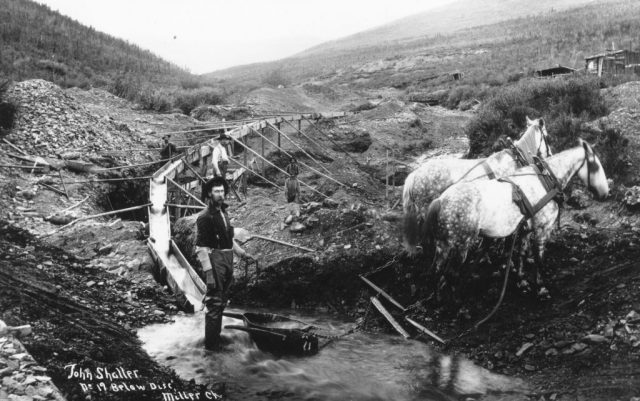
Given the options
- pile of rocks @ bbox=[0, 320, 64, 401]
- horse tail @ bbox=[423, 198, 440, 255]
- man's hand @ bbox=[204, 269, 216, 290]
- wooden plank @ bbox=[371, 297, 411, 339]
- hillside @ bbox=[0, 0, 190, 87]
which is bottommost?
wooden plank @ bbox=[371, 297, 411, 339]

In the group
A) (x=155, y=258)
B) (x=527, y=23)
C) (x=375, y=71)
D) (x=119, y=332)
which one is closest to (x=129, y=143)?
(x=155, y=258)

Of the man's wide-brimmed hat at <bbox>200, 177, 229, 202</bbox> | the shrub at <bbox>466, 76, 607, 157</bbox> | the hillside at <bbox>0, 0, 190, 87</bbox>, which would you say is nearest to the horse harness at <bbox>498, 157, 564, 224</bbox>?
the man's wide-brimmed hat at <bbox>200, 177, 229, 202</bbox>

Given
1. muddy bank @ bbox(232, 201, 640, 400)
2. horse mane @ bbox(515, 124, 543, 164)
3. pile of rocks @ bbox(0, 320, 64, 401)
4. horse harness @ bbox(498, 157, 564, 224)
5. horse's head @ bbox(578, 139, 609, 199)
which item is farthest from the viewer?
horse mane @ bbox(515, 124, 543, 164)

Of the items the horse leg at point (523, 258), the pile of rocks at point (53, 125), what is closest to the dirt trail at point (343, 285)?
the horse leg at point (523, 258)

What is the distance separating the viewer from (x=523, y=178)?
259 inches

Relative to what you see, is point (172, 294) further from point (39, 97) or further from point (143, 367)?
point (39, 97)

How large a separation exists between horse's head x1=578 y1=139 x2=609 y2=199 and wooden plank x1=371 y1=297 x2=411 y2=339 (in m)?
3.51

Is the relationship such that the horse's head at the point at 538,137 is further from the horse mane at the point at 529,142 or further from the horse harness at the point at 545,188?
the horse harness at the point at 545,188

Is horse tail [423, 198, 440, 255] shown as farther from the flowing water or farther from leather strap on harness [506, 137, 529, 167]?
leather strap on harness [506, 137, 529, 167]

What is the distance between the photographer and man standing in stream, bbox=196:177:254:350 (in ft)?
18.6

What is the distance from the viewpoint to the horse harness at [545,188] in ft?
20.5

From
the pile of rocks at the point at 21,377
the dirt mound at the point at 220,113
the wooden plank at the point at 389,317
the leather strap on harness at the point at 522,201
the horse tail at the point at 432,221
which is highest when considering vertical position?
the dirt mound at the point at 220,113

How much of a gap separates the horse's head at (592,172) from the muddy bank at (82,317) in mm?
5855

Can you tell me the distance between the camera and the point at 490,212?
6.13 meters
